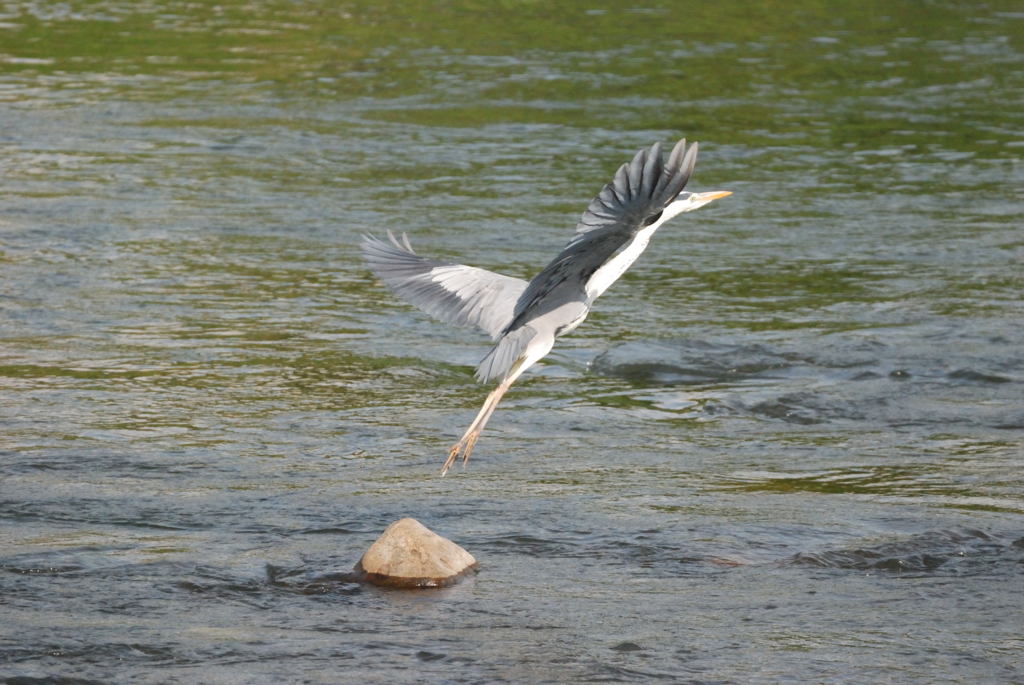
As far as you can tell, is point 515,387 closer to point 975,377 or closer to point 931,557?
point 975,377

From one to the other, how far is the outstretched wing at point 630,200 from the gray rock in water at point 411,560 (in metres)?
1.05

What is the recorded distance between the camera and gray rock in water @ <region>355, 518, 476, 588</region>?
5.96 metres

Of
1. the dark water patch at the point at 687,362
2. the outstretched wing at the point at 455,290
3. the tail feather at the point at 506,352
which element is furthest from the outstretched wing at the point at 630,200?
the dark water patch at the point at 687,362

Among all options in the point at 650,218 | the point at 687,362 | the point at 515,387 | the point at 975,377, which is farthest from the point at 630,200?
the point at 975,377

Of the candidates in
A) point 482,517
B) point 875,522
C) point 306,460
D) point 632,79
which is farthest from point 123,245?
point 632,79

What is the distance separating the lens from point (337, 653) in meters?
5.30

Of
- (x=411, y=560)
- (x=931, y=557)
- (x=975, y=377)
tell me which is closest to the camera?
(x=411, y=560)

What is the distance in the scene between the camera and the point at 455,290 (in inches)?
263

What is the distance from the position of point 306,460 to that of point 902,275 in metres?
5.07

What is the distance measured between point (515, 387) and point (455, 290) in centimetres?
243

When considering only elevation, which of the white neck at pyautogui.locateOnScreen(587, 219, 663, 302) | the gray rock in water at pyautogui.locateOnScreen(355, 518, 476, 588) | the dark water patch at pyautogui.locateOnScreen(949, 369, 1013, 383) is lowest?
the dark water patch at pyautogui.locateOnScreen(949, 369, 1013, 383)

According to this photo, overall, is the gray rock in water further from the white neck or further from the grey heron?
the white neck

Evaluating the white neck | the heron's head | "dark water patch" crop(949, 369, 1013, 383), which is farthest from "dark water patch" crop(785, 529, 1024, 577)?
"dark water patch" crop(949, 369, 1013, 383)

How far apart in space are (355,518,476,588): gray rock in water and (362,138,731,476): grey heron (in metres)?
0.46
